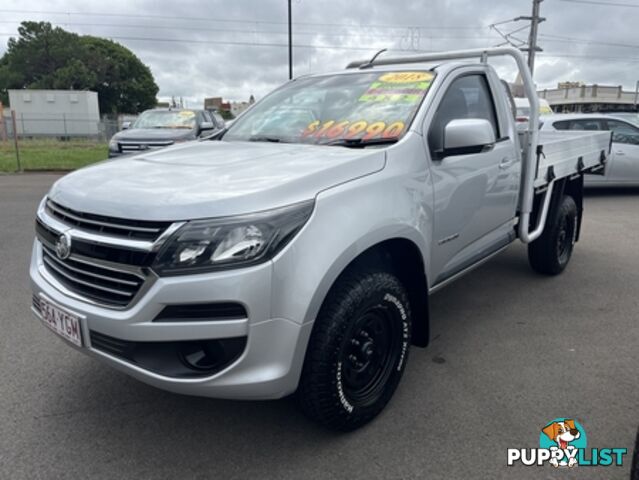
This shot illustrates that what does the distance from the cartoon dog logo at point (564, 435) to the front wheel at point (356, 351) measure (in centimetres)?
80

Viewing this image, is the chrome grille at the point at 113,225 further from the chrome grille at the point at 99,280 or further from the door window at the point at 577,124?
the door window at the point at 577,124

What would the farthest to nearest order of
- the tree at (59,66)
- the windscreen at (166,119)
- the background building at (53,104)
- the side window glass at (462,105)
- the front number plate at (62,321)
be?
the tree at (59,66) → the background building at (53,104) → the windscreen at (166,119) → the side window glass at (462,105) → the front number plate at (62,321)

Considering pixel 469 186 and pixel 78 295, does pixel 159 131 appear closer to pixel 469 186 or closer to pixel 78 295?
pixel 469 186

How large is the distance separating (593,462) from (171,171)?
238 cm

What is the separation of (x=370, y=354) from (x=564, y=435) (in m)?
1.06

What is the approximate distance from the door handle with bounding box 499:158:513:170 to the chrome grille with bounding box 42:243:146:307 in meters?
2.66

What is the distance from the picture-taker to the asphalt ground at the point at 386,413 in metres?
2.36

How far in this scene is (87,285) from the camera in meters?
2.21

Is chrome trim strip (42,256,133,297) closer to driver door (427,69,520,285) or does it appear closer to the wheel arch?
the wheel arch

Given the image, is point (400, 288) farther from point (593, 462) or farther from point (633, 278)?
point (633, 278)

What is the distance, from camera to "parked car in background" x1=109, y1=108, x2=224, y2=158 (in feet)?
35.6

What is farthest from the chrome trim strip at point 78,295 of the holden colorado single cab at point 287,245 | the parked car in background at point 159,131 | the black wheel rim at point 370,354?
the parked car in background at point 159,131

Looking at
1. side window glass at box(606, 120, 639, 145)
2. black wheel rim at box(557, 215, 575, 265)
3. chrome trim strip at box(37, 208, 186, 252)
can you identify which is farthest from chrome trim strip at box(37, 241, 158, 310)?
side window glass at box(606, 120, 639, 145)

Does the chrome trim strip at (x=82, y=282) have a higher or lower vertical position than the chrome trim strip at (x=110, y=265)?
lower
